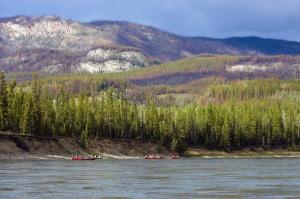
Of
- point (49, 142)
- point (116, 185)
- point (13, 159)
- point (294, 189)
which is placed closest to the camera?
point (294, 189)

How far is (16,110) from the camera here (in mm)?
186000

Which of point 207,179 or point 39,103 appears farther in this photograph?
point 39,103

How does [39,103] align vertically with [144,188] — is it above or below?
above

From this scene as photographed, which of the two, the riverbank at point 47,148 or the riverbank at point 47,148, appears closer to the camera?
the riverbank at point 47,148

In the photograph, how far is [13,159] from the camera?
6368 inches

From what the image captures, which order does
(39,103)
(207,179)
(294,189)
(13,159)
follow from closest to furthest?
(294,189), (207,179), (13,159), (39,103)

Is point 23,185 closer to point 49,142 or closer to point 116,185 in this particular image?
point 116,185

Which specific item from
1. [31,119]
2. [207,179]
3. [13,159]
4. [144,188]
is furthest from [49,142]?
[144,188]

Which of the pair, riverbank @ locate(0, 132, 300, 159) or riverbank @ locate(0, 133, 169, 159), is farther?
riverbank @ locate(0, 132, 300, 159)

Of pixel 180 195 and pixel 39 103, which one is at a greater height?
pixel 39 103

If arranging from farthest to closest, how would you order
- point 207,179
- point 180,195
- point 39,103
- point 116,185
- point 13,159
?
point 39,103, point 13,159, point 207,179, point 116,185, point 180,195

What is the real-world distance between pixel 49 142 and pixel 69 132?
16231 mm

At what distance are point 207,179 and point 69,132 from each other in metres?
108

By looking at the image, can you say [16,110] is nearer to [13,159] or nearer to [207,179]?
[13,159]
